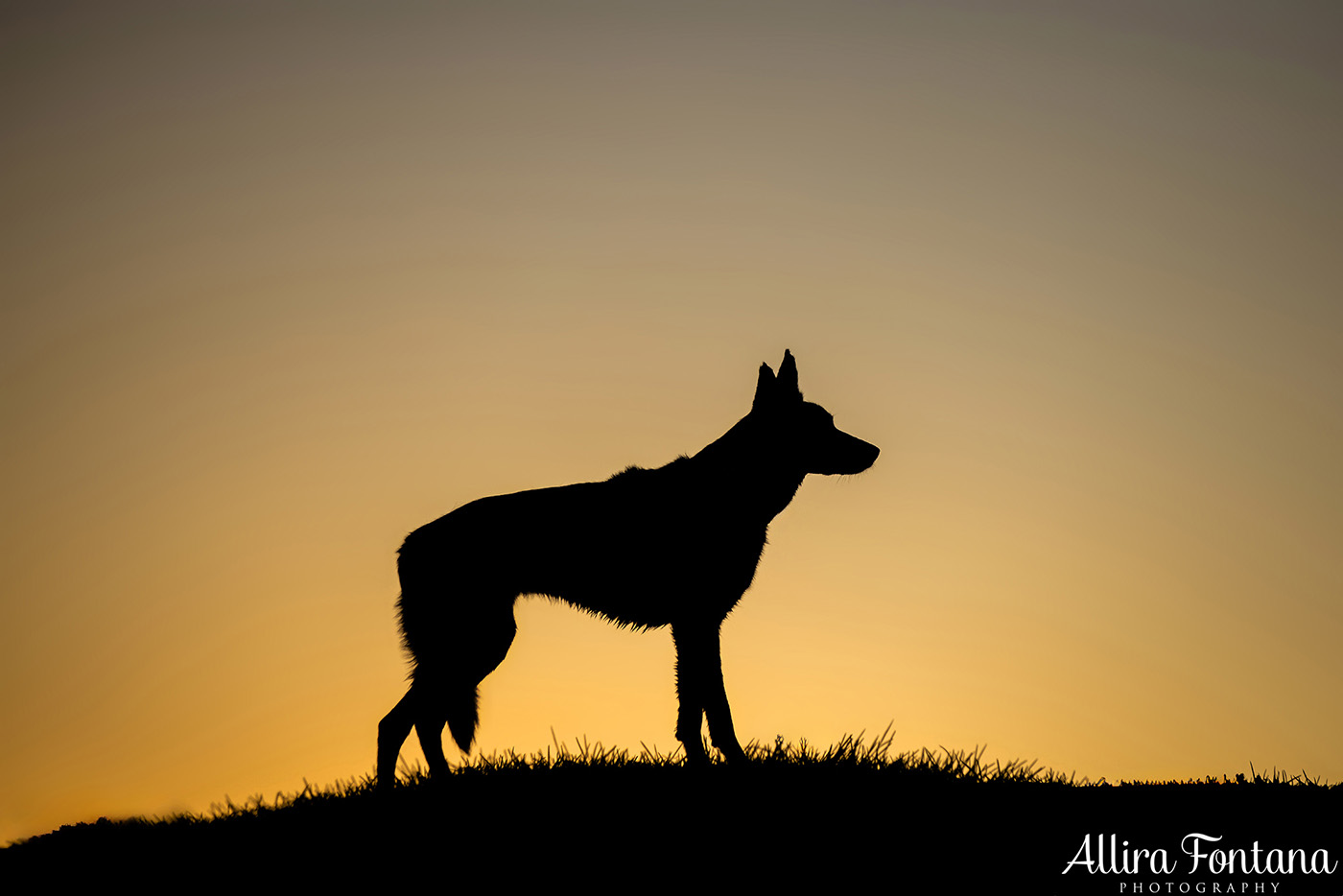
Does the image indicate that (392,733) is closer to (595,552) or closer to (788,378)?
(595,552)

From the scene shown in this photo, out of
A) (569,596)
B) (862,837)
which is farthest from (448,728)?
(862,837)

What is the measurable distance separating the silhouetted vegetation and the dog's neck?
1.95 metres

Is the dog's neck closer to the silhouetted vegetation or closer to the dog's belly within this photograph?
the dog's belly

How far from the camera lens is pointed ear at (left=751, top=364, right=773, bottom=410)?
8.73 meters

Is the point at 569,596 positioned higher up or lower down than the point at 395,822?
higher up

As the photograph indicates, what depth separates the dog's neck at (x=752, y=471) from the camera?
859cm

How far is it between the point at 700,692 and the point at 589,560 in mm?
1381

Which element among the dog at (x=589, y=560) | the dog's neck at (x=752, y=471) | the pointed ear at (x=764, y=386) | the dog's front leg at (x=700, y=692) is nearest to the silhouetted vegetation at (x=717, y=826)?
the dog's front leg at (x=700, y=692)

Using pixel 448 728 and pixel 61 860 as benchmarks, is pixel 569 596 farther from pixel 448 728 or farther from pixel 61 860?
pixel 61 860

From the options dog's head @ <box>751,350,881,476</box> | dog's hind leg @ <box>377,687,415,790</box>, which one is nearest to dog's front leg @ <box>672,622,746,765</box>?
dog's head @ <box>751,350,881,476</box>

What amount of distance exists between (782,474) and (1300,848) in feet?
13.7

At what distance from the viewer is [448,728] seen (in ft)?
27.3

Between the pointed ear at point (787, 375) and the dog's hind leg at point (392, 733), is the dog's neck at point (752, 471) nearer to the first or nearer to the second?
the pointed ear at point (787, 375)

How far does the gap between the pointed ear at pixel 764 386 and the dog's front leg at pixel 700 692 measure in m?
1.81
